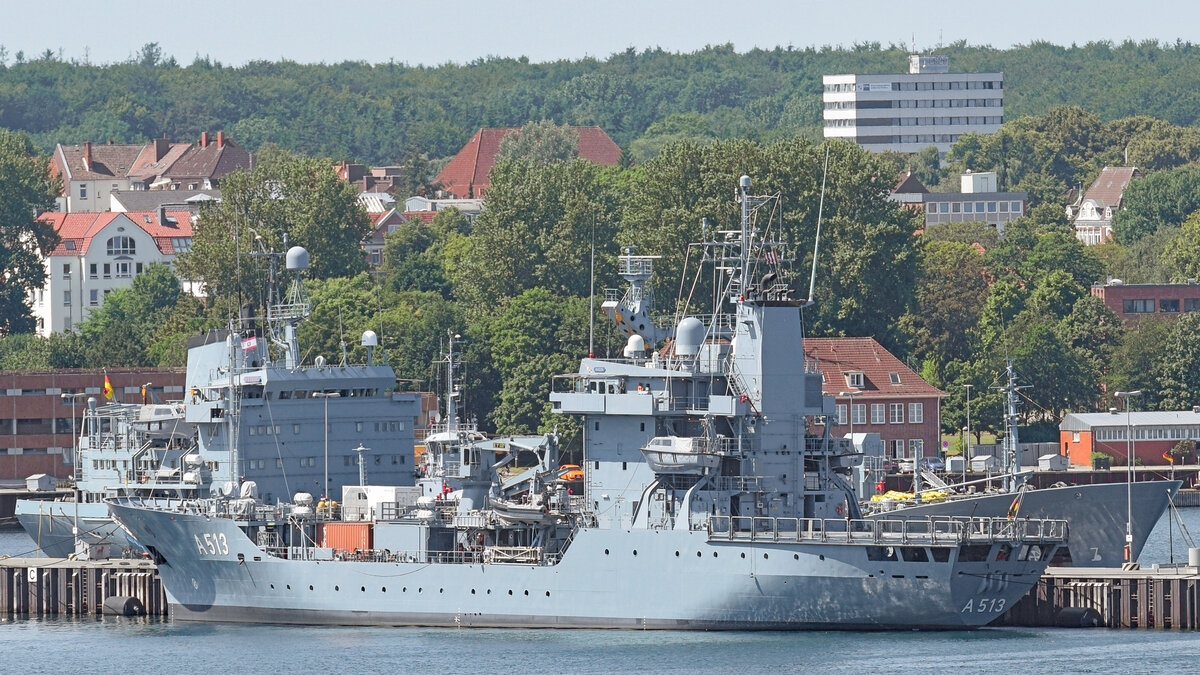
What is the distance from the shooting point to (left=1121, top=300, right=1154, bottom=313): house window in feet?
433

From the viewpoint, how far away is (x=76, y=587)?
71.2m

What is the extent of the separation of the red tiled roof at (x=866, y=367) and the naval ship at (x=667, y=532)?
38814 mm

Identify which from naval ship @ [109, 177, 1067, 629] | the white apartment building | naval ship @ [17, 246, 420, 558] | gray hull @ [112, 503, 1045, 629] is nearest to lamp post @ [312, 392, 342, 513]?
naval ship @ [17, 246, 420, 558]

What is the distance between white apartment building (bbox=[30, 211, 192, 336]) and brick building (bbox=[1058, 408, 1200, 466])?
223ft

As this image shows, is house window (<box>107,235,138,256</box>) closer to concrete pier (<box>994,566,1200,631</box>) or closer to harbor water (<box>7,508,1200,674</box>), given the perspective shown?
harbor water (<box>7,508,1200,674</box>)

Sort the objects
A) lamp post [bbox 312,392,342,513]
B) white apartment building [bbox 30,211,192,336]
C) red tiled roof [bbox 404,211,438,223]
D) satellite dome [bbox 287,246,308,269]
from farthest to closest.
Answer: red tiled roof [bbox 404,211,438,223], white apartment building [bbox 30,211,192,336], satellite dome [bbox 287,246,308,269], lamp post [bbox 312,392,342,513]

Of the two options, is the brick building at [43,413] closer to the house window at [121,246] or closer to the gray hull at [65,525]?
the gray hull at [65,525]

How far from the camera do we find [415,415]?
72.7 metres

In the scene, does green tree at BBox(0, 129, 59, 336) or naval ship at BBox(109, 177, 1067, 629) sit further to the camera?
green tree at BBox(0, 129, 59, 336)

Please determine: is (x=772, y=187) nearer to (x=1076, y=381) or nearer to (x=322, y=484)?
(x=1076, y=381)

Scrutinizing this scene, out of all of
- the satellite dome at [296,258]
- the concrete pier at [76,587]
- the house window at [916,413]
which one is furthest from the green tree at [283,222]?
the concrete pier at [76,587]

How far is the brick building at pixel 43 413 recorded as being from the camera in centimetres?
10950

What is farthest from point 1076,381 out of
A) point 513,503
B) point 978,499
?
point 513,503

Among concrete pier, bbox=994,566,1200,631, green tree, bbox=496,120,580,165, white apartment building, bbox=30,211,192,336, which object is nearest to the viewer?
concrete pier, bbox=994,566,1200,631
